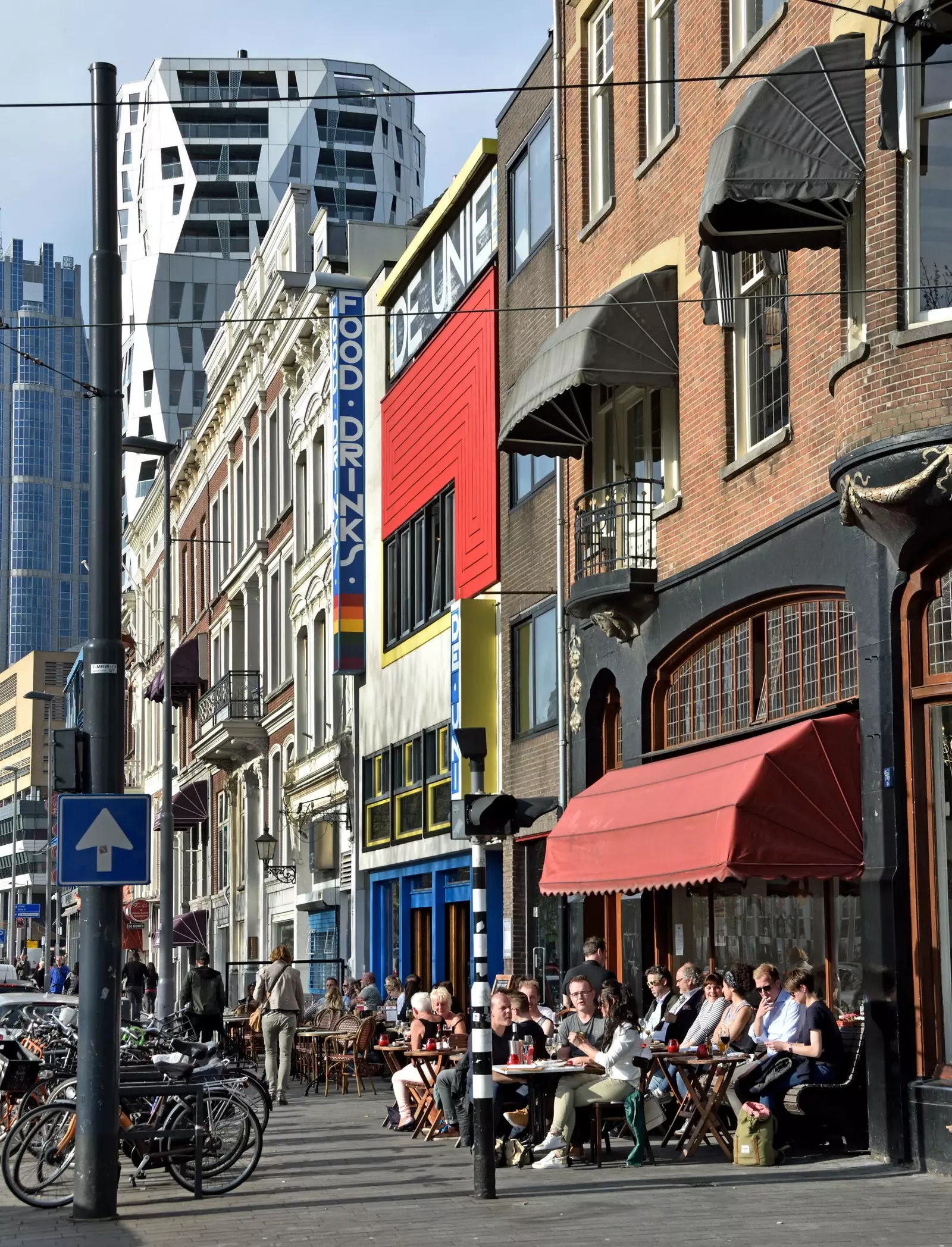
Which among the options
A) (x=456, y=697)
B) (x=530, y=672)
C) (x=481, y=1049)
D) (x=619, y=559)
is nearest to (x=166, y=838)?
(x=456, y=697)

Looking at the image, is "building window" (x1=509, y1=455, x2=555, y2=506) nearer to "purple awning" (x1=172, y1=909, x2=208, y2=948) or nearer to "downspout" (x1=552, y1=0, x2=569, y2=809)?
"downspout" (x1=552, y1=0, x2=569, y2=809)

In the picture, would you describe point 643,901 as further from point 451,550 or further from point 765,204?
point 451,550

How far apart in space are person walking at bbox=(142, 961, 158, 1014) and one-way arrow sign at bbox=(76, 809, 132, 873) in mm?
34997

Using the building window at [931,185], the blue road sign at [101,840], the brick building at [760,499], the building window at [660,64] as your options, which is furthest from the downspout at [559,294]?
the blue road sign at [101,840]

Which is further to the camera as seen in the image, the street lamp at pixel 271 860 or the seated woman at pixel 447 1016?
the street lamp at pixel 271 860

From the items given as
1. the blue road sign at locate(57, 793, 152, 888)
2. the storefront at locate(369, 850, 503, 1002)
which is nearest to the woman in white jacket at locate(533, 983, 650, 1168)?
the blue road sign at locate(57, 793, 152, 888)

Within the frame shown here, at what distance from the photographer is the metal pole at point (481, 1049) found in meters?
12.7

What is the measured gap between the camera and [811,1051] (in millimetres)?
14102

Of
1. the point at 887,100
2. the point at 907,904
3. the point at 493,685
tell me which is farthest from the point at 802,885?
Result: the point at 493,685

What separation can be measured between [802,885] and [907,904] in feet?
8.49

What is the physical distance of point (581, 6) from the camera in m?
22.6

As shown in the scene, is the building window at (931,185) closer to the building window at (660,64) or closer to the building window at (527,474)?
the building window at (660,64)

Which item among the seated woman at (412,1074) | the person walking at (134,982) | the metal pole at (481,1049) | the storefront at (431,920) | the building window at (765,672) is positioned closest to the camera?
the metal pole at (481,1049)

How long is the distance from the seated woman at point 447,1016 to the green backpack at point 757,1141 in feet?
17.1
